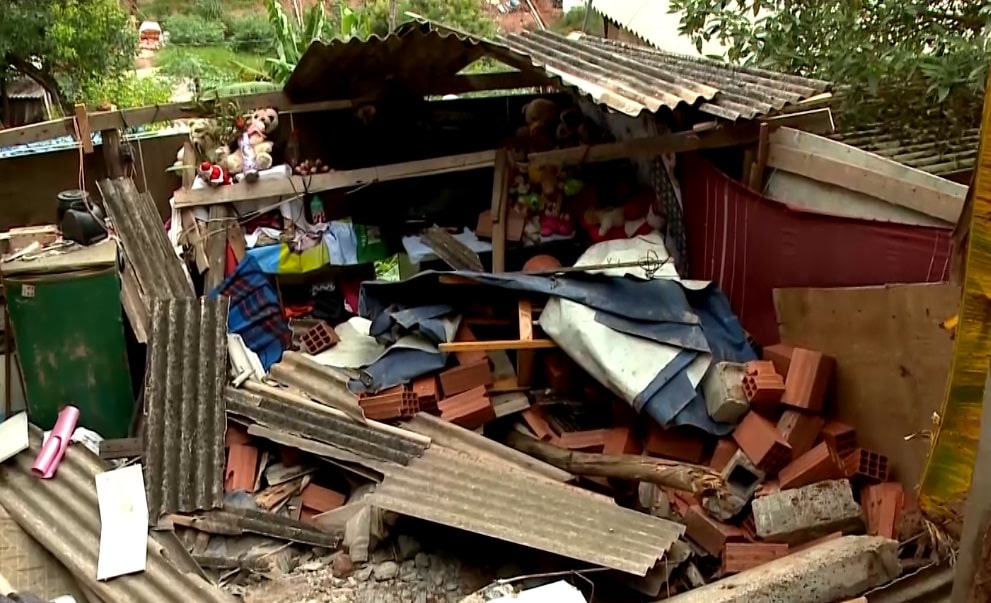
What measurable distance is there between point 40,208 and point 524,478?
6.75 metres

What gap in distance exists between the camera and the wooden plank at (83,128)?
6109 millimetres

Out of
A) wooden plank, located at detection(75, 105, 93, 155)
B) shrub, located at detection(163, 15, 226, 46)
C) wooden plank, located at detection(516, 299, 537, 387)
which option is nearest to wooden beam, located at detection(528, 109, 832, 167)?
wooden plank, located at detection(516, 299, 537, 387)

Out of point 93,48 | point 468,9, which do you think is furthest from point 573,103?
point 468,9

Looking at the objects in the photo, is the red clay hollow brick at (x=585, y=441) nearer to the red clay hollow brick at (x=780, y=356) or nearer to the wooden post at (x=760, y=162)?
the red clay hollow brick at (x=780, y=356)

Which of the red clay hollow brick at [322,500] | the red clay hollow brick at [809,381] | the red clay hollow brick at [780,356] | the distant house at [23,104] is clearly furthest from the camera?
the distant house at [23,104]

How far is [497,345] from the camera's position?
527 centimetres

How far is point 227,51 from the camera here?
18.6 m

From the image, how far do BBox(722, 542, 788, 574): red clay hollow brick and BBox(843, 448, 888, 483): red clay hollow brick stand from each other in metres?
0.59

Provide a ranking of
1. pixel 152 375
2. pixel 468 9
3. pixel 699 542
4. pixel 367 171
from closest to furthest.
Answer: pixel 699 542 → pixel 152 375 → pixel 367 171 → pixel 468 9

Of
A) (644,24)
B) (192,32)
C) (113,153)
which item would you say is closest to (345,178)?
(113,153)

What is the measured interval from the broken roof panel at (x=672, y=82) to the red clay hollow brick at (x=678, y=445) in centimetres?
194

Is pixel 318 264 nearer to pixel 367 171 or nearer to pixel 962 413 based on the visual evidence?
pixel 367 171

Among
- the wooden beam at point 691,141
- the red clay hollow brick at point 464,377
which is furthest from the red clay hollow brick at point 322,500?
the wooden beam at point 691,141

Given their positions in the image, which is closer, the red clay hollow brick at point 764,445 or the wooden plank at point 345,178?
the red clay hollow brick at point 764,445
